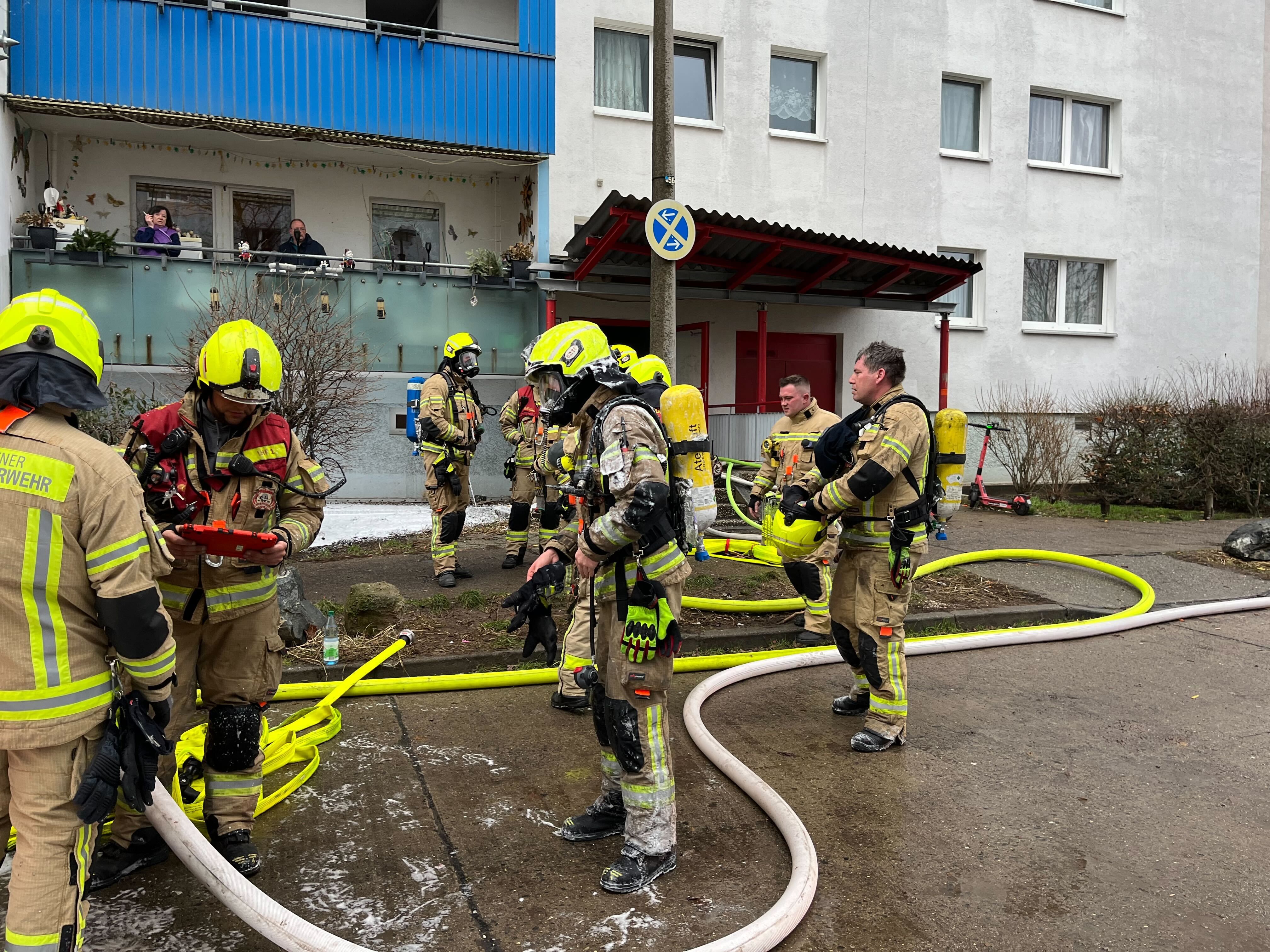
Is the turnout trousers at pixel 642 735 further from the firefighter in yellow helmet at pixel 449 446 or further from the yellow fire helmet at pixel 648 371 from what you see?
the firefighter in yellow helmet at pixel 449 446

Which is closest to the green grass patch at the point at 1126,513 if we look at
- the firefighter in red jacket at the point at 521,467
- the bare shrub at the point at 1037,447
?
the bare shrub at the point at 1037,447

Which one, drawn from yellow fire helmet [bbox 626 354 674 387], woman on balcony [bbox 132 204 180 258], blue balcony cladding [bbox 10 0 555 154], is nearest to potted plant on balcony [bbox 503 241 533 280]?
blue balcony cladding [bbox 10 0 555 154]

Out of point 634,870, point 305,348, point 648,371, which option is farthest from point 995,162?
point 634,870

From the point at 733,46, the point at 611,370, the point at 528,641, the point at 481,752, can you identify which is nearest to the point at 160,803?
the point at 528,641

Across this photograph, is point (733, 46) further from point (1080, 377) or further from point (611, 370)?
point (611, 370)

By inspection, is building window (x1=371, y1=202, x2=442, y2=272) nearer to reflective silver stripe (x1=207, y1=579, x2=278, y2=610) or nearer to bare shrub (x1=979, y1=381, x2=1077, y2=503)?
bare shrub (x1=979, y1=381, x2=1077, y2=503)

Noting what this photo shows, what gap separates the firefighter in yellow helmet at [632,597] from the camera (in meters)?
3.18

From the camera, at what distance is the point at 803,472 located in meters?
6.48

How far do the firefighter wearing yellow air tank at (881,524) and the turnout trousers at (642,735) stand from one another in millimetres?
1543

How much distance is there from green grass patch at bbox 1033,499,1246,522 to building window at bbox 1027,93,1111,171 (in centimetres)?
673

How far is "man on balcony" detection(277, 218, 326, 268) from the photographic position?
1185 centimetres

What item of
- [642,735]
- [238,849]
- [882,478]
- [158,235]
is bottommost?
[238,849]

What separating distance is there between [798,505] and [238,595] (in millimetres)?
2773

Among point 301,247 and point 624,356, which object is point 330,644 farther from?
point 301,247
